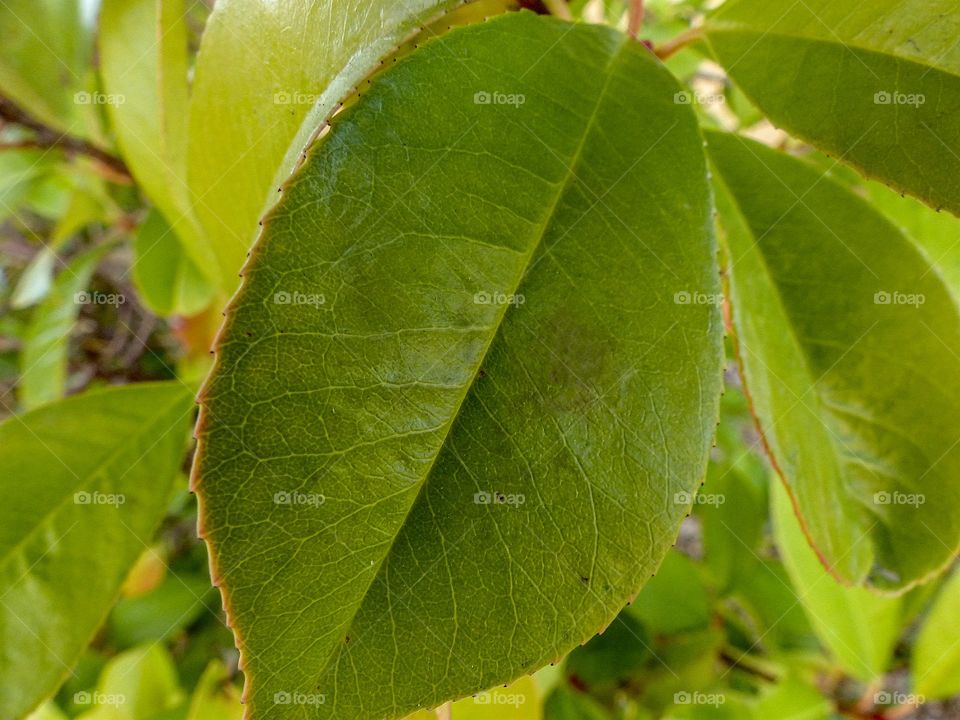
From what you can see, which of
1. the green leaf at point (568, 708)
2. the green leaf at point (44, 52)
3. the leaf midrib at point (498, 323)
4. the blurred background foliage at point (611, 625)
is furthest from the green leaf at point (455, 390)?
the green leaf at point (44, 52)

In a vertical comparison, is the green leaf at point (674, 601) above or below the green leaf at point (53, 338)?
below

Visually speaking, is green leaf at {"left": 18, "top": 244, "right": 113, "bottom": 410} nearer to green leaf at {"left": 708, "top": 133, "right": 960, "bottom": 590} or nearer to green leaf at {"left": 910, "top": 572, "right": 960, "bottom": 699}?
green leaf at {"left": 708, "top": 133, "right": 960, "bottom": 590}

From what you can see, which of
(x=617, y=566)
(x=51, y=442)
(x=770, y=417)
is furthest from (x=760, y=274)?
(x=51, y=442)

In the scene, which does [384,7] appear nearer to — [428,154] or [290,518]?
[428,154]

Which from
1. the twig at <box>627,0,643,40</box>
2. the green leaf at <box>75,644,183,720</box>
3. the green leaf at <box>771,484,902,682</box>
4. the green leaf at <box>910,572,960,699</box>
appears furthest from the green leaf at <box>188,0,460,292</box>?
the green leaf at <box>910,572,960,699</box>

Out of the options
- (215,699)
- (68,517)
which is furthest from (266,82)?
(215,699)

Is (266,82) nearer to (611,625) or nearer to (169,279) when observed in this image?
(169,279)

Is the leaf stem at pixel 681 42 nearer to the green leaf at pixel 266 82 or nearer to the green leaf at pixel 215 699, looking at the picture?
the green leaf at pixel 266 82
